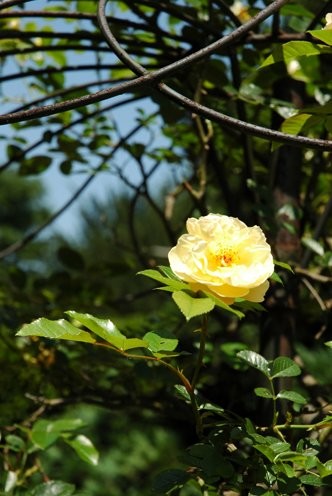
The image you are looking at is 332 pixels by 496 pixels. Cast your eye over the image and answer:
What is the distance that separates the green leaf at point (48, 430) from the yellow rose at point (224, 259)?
0.37 meters

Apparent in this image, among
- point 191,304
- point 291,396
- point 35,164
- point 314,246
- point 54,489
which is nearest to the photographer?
point 191,304

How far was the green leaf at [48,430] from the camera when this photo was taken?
2.70 feet

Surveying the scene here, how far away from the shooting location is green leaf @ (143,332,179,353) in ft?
1.81

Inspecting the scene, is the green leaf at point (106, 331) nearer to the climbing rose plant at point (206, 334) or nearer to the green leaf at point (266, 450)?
the climbing rose plant at point (206, 334)

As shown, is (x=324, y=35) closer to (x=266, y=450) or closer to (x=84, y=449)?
(x=266, y=450)

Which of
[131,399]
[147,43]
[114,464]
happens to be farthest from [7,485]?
[114,464]

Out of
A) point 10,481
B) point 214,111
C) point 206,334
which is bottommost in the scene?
point 10,481

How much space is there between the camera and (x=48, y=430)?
0.85 meters

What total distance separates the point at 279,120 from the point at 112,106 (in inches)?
12.0

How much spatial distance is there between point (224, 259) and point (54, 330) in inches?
5.2

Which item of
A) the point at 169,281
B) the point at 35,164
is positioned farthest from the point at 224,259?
the point at 35,164

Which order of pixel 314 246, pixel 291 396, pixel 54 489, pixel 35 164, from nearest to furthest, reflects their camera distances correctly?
pixel 291 396 < pixel 54 489 < pixel 314 246 < pixel 35 164

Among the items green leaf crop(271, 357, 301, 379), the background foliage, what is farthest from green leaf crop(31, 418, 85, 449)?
green leaf crop(271, 357, 301, 379)

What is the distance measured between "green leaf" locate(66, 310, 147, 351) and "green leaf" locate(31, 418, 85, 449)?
0.32 m
